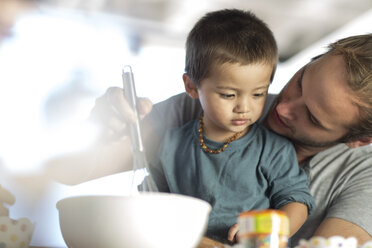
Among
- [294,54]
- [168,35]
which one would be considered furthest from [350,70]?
[294,54]

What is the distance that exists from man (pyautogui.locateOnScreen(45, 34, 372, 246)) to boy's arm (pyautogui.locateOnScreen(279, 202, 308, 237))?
0.28ft

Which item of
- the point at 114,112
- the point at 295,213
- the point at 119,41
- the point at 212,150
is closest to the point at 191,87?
the point at 212,150

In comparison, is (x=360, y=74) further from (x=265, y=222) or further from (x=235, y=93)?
(x=265, y=222)

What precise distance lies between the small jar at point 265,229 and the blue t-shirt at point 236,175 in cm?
46

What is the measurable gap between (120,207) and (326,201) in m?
0.82

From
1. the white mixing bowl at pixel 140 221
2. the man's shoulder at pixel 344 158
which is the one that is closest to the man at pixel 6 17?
the white mixing bowl at pixel 140 221

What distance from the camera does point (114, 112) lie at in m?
0.89

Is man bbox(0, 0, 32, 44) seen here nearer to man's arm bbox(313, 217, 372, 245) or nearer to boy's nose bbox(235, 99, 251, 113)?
boy's nose bbox(235, 99, 251, 113)

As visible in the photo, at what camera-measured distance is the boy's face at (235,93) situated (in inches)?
36.6

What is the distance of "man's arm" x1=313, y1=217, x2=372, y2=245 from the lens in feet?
3.31

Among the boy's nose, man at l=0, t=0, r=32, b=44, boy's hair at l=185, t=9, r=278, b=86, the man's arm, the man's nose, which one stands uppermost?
man at l=0, t=0, r=32, b=44

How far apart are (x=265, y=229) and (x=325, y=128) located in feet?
2.16

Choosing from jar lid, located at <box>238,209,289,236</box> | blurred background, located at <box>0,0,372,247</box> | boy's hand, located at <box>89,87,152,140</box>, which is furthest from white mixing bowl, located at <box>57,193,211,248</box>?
blurred background, located at <box>0,0,372,247</box>

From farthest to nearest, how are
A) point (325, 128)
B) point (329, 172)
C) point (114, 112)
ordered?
point (329, 172)
point (325, 128)
point (114, 112)
